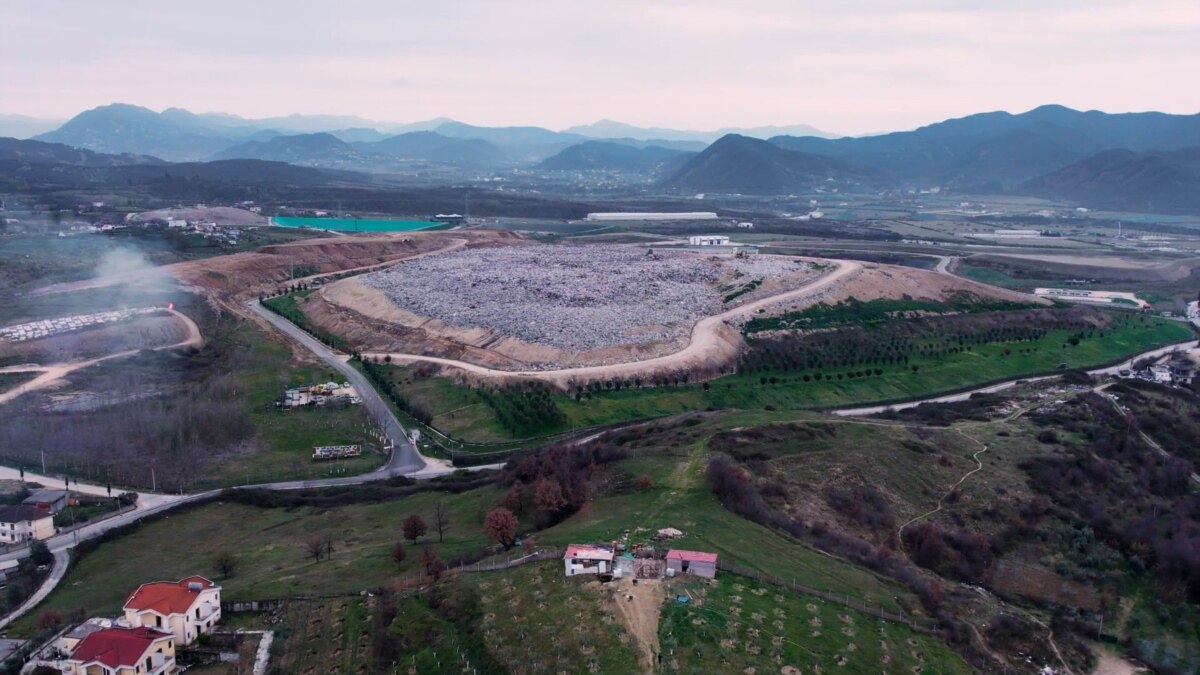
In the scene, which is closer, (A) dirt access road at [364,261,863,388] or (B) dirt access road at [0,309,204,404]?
(B) dirt access road at [0,309,204,404]

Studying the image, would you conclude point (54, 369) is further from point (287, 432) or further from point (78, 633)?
point (78, 633)

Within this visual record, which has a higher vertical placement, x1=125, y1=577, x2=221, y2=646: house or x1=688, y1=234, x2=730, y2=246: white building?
x1=125, y1=577, x2=221, y2=646: house

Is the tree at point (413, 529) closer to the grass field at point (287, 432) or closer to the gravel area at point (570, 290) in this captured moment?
the grass field at point (287, 432)

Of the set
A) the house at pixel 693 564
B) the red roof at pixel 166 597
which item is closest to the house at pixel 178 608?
the red roof at pixel 166 597

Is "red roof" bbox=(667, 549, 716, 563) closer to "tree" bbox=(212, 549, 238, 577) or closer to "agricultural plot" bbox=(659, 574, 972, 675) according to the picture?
"agricultural plot" bbox=(659, 574, 972, 675)

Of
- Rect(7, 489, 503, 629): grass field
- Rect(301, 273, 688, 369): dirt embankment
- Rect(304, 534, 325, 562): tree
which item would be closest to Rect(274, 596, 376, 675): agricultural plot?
Rect(7, 489, 503, 629): grass field

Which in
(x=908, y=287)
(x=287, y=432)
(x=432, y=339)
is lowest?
(x=287, y=432)

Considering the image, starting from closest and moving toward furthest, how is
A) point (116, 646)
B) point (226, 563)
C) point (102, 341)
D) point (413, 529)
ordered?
1. point (116, 646)
2. point (226, 563)
3. point (413, 529)
4. point (102, 341)

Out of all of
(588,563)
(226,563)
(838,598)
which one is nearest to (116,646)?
(226,563)
